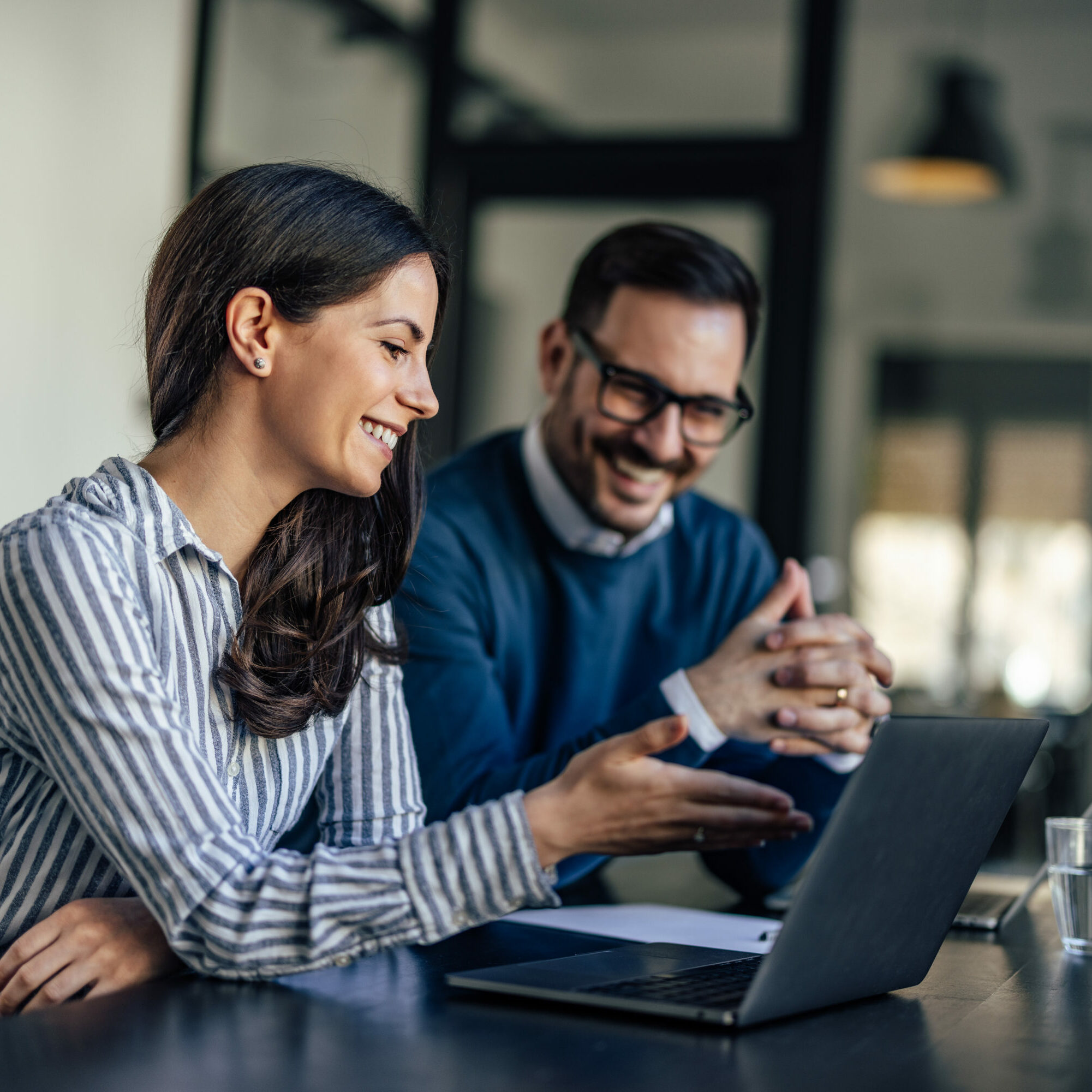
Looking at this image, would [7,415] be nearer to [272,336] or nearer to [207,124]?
[207,124]

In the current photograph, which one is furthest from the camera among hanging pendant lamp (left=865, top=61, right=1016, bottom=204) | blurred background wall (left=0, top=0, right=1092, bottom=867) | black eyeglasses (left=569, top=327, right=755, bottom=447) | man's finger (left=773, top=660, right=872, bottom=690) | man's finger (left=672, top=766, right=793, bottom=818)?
hanging pendant lamp (left=865, top=61, right=1016, bottom=204)

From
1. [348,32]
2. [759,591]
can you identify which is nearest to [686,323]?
[759,591]

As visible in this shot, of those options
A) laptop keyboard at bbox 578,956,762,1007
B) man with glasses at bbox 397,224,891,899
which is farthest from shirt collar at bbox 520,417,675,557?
laptop keyboard at bbox 578,956,762,1007

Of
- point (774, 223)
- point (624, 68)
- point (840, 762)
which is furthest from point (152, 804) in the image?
point (624, 68)

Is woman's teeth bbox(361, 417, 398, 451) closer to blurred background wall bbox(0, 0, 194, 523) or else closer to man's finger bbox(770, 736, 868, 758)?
man's finger bbox(770, 736, 868, 758)

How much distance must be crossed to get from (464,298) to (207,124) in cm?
101

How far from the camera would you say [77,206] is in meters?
4.30

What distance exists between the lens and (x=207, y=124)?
4652mm

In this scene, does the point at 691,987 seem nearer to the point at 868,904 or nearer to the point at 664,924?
the point at 868,904

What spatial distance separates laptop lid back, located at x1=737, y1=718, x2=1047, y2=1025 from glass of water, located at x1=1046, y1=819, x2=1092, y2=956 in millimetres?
200

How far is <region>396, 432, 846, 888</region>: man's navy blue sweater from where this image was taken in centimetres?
169

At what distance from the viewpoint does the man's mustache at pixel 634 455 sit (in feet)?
6.56

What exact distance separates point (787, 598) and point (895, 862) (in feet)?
2.08

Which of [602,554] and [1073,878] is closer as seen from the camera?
[1073,878]
